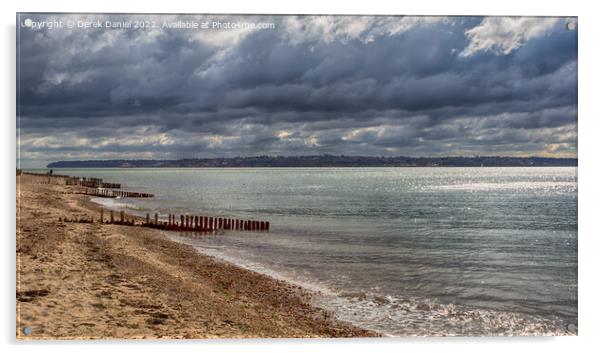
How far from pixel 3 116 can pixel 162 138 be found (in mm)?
2243

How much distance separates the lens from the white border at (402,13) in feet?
19.6

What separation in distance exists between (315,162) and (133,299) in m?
3.68

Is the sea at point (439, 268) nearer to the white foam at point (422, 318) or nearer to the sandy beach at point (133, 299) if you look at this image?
the white foam at point (422, 318)

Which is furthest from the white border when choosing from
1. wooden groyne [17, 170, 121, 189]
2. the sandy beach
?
wooden groyne [17, 170, 121, 189]

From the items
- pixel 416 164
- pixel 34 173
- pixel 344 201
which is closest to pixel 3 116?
pixel 34 173

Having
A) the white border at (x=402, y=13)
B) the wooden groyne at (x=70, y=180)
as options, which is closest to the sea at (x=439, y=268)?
the white border at (x=402, y=13)

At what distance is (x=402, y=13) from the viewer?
6348 mm

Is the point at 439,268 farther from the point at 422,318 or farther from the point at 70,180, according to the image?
the point at 70,180

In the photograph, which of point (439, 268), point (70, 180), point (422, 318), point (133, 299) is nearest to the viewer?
point (133, 299)

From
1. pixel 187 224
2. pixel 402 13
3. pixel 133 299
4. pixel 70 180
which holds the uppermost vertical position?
pixel 402 13

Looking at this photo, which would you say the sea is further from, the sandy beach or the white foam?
the sandy beach

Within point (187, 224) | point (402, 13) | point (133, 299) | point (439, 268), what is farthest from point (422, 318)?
point (187, 224)

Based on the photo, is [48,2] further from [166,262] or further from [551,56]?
[551,56]

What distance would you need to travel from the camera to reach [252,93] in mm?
7168
